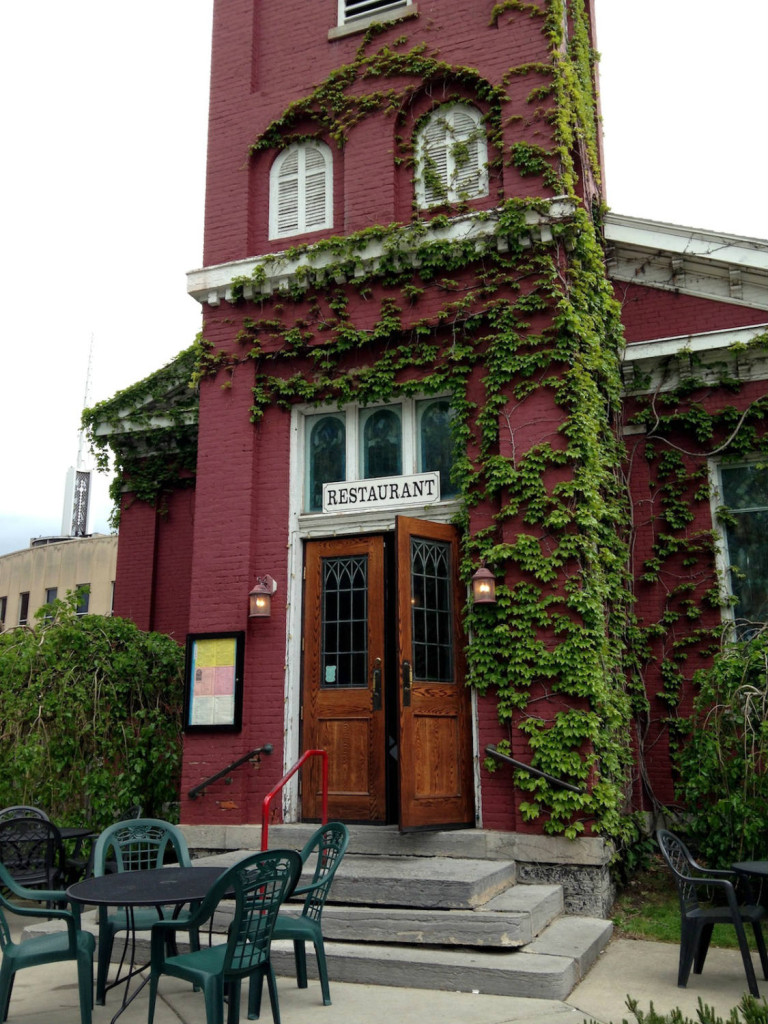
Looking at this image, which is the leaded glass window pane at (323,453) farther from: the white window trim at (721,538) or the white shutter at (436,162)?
the white window trim at (721,538)

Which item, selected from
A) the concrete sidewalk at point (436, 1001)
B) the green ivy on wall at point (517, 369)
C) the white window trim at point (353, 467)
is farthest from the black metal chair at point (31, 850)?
the green ivy on wall at point (517, 369)

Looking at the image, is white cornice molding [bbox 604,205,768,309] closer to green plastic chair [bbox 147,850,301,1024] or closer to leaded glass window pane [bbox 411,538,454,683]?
leaded glass window pane [bbox 411,538,454,683]

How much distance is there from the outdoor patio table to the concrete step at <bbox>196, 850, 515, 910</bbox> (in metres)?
1.62

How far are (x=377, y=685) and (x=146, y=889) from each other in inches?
148

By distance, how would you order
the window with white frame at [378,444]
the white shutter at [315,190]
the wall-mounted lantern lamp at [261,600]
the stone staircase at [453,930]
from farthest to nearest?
1. the white shutter at [315,190]
2. the window with white frame at [378,444]
3. the wall-mounted lantern lamp at [261,600]
4. the stone staircase at [453,930]

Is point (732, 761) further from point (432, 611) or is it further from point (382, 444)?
point (382, 444)

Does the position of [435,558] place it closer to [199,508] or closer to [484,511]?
[484,511]

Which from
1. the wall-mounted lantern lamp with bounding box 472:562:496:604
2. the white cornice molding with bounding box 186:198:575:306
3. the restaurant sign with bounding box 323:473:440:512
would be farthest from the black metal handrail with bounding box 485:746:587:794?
the white cornice molding with bounding box 186:198:575:306

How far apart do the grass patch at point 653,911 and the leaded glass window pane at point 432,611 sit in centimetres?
239

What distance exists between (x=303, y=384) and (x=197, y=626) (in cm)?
272

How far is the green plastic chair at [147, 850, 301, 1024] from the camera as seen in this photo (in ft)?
14.4

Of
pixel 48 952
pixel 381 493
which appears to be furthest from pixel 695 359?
pixel 48 952

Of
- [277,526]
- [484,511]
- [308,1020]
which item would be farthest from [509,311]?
[308,1020]

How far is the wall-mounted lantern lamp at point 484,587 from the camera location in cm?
809
